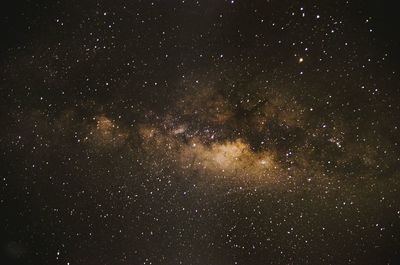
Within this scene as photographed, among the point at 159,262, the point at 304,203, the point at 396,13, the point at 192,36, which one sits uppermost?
the point at 396,13

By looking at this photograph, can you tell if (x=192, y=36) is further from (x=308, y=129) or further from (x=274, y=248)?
(x=274, y=248)

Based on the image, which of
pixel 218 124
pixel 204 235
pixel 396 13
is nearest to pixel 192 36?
pixel 218 124

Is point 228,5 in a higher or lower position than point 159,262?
higher

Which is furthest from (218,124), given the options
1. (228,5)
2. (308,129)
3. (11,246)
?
(11,246)

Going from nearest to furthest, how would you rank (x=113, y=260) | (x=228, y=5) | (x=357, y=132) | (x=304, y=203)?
(x=228, y=5), (x=357, y=132), (x=304, y=203), (x=113, y=260)

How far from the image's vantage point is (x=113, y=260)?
450 cm

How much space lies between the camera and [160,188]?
348 centimetres

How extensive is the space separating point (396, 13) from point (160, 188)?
3.17 m

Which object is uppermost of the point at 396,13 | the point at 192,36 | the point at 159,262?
the point at 396,13

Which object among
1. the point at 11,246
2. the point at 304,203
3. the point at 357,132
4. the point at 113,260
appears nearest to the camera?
the point at 357,132

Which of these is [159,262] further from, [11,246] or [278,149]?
[11,246]

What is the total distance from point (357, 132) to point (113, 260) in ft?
12.7

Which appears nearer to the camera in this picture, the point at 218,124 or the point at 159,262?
the point at 218,124

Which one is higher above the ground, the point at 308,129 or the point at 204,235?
the point at 308,129
